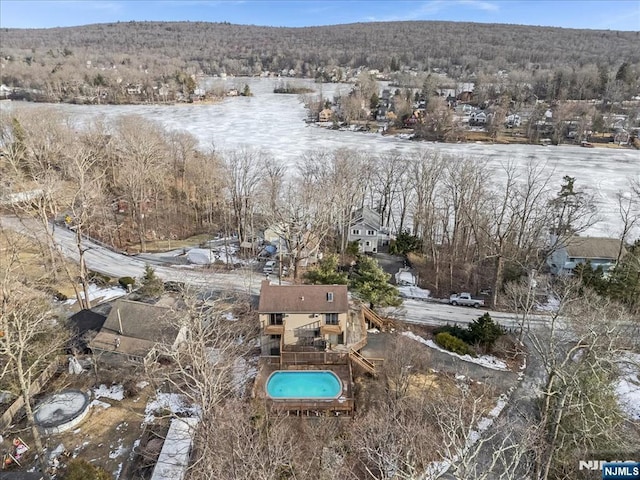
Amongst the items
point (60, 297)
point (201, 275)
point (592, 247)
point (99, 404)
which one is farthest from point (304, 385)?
point (592, 247)

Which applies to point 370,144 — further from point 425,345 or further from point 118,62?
point 118,62

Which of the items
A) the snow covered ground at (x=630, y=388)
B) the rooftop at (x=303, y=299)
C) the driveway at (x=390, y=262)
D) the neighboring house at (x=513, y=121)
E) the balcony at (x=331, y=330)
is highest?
the neighboring house at (x=513, y=121)

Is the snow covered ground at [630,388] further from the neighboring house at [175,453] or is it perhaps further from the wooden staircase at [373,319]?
the neighboring house at [175,453]

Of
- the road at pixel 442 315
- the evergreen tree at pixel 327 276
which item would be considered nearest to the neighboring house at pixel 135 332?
the evergreen tree at pixel 327 276

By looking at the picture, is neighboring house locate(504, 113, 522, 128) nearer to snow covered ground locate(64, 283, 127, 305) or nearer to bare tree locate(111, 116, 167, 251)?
bare tree locate(111, 116, 167, 251)

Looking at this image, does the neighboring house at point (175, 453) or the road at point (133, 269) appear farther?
the road at point (133, 269)

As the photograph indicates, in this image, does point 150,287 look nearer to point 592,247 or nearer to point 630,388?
point 630,388
